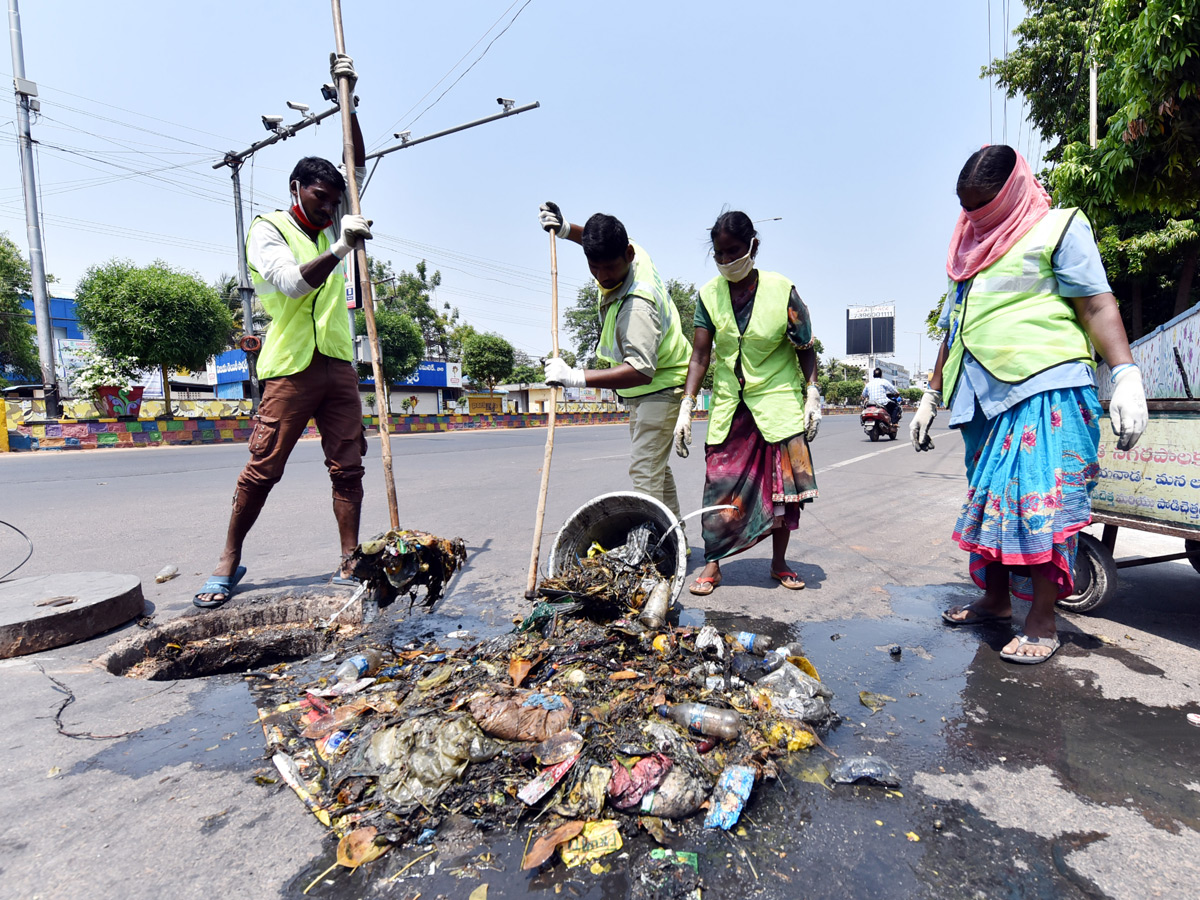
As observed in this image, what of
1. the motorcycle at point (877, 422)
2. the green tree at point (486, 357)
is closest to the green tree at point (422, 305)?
the green tree at point (486, 357)

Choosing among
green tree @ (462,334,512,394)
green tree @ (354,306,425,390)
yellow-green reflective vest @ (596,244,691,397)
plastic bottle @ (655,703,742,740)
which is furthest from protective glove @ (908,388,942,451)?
green tree @ (462,334,512,394)

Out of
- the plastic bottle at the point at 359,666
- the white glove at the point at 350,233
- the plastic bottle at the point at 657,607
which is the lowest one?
Result: the plastic bottle at the point at 359,666

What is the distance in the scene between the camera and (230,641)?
111 inches

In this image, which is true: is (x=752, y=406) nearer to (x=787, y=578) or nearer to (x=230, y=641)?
(x=787, y=578)

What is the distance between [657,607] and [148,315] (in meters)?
24.4

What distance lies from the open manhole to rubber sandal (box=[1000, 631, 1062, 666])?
2.76 metres

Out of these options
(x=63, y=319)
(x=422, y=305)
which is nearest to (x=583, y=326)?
(x=422, y=305)

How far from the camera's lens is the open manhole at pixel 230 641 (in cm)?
262

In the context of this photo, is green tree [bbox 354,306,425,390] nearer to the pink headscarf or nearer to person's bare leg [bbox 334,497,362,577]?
person's bare leg [bbox 334,497,362,577]

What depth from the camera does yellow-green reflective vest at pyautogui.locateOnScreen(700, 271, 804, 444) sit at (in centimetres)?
322

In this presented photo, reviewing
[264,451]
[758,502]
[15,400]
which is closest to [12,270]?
[15,400]

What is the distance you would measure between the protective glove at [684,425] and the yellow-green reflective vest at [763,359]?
12cm

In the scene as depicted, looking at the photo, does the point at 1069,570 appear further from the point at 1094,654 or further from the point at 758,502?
the point at 758,502

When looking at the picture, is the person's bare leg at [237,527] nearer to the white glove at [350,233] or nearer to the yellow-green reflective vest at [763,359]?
the white glove at [350,233]
